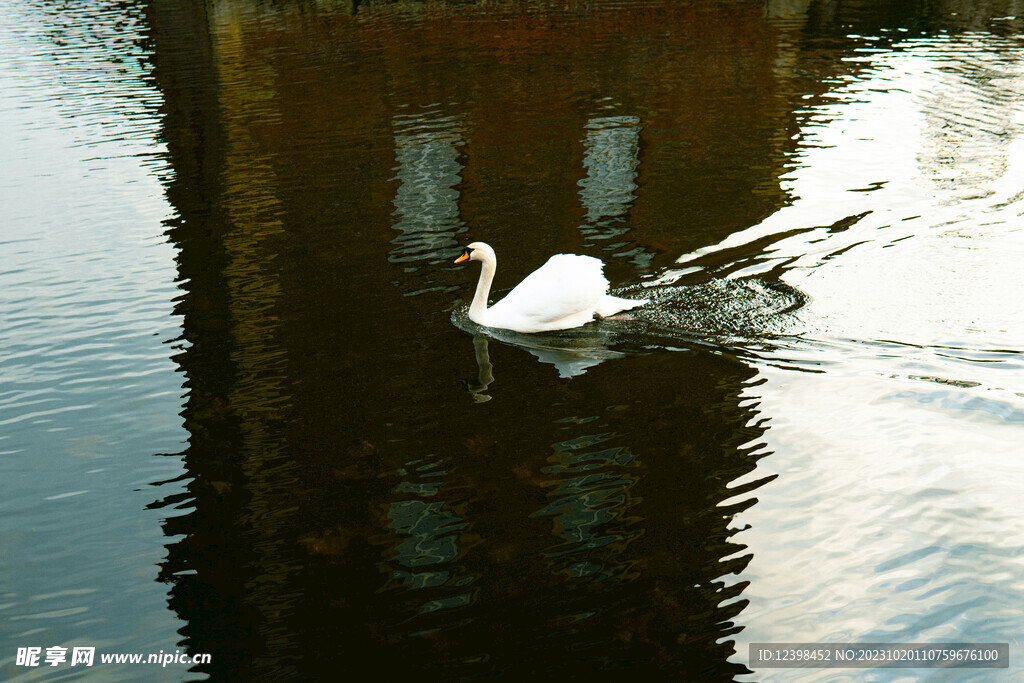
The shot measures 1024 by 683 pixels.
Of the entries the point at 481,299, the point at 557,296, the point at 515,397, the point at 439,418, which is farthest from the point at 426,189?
the point at 439,418

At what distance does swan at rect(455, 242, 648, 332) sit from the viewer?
27.9 ft

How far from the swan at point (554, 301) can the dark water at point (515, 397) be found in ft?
0.63

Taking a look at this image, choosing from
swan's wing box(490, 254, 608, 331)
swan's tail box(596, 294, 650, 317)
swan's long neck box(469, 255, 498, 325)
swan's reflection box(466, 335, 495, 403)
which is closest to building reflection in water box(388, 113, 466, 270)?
swan's long neck box(469, 255, 498, 325)

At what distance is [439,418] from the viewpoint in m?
7.56

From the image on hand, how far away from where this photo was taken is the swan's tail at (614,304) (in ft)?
28.7

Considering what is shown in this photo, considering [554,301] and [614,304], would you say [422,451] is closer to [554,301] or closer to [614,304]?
[554,301]

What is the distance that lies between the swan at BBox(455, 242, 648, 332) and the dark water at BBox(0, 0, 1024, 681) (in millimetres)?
192

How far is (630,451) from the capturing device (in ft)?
22.6

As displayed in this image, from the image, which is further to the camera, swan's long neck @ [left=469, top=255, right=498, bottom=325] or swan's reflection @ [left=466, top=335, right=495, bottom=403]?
swan's long neck @ [left=469, top=255, right=498, bottom=325]

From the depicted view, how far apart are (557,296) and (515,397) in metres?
1.16

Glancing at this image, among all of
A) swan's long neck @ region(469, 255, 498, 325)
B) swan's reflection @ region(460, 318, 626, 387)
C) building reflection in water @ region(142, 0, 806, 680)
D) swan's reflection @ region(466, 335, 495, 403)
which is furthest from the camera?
swan's long neck @ region(469, 255, 498, 325)

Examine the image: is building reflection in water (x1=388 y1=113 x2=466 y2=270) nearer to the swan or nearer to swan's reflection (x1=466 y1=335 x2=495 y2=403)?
the swan

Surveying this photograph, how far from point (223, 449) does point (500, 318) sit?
2888mm

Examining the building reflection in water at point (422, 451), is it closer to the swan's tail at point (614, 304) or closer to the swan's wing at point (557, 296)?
the swan's wing at point (557, 296)
